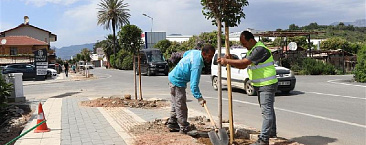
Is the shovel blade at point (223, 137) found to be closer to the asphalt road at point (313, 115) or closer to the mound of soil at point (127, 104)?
the asphalt road at point (313, 115)

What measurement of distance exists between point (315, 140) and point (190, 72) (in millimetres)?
2611

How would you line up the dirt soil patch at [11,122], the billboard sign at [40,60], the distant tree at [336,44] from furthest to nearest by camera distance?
1. the distant tree at [336,44]
2. the billboard sign at [40,60]
3. the dirt soil patch at [11,122]

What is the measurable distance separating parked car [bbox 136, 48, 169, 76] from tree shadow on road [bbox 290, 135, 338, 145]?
999 inches

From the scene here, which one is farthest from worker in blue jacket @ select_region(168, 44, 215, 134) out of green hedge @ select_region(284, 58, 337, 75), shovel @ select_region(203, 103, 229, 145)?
green hedge @ select_region(284, 58, 337, 75)

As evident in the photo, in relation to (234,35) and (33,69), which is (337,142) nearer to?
(33,69)

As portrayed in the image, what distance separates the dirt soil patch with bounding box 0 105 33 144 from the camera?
30.1 ft

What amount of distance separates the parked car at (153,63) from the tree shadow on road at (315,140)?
25.4 m

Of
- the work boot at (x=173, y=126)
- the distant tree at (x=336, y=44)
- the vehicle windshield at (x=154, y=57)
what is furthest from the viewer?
the distant tree at (x=336, y=44)

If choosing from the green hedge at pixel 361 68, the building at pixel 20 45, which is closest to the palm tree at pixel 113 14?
the building at pixel 20 45

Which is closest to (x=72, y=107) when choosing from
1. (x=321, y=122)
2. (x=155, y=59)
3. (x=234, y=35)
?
(x=321, y=122)

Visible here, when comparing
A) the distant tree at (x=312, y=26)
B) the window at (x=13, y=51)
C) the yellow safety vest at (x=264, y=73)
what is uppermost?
the distant tree at (x=312, y=26)

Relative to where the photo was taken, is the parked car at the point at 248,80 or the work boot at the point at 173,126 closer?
the work boot at the point at 173,126

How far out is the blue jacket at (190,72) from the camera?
18.4ft

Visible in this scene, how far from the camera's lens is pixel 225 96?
560 inches
